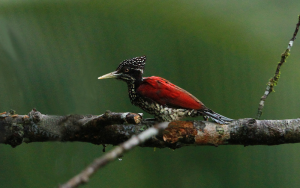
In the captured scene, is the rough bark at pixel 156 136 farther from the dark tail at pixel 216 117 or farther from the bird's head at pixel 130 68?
the bird's head at pixel 130 68

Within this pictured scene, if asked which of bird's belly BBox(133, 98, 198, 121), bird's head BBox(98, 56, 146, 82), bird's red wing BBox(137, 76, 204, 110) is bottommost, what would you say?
bird's belly BBox(133, 98, 198, 121)

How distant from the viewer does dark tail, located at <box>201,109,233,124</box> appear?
1989 mm

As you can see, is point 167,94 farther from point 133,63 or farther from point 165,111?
point 133,63

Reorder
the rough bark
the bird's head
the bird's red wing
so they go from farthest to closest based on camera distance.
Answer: the bird's head, the bird's red wing, the rough bark

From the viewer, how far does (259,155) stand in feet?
7.38

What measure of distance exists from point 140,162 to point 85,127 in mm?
553

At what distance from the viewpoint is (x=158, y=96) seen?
7.51 ft

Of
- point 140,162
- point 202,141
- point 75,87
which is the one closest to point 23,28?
point 75,87

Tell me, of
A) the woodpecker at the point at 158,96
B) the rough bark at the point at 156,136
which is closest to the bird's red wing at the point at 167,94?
the woodpecker at the point at 158,96

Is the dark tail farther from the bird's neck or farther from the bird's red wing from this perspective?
the bird's neck

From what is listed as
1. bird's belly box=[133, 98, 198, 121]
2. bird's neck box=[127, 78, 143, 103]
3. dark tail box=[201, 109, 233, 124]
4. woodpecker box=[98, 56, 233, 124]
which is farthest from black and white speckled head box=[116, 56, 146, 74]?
dark tail box=[201, 109, 233, 124]

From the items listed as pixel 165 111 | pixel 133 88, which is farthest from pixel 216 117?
pixel 133 88

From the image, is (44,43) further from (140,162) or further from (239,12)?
(239,12)

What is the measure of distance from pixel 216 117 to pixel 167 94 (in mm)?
401
